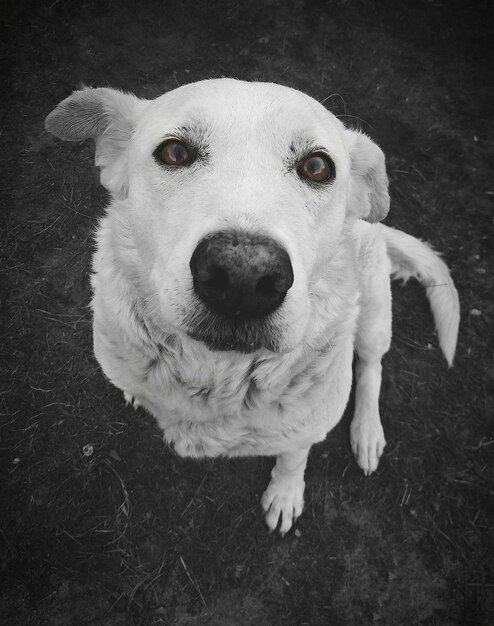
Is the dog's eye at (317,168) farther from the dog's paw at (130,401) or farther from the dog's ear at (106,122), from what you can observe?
the dog's paw at (130,401)

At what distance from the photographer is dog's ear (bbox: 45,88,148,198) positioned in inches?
82.5

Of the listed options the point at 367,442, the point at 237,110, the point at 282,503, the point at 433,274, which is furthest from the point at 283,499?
the point at 237,110

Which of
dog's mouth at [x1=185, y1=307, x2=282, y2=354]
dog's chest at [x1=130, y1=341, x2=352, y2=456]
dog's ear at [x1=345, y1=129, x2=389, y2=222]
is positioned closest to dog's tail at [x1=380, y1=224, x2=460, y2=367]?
dog's ear at [x1=345, y1=129, x2=389, y2=222]

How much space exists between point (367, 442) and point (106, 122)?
2899mm

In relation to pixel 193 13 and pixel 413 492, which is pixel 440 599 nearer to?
pixel 413 492

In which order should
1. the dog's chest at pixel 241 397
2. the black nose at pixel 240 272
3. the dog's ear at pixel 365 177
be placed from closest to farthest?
the black nose at pixel 240 272, the dog's chest at pixel 241 397, the dog's ear at pixel 365 177

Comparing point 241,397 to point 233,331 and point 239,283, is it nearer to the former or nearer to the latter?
point 233,331

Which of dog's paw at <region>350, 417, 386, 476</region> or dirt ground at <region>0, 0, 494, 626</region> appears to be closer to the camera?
dirt ground at <region>0, 0, 494, 626</region>

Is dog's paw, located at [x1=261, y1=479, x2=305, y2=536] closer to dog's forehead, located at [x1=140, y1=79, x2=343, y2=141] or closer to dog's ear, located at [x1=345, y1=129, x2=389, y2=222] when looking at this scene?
dog's ear, located at [x1=345, y1=129, x2=389, y2=222]

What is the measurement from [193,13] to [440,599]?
5.76 m

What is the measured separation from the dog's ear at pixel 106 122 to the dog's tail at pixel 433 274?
6.74ft

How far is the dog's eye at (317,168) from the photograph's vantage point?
6.09 feet

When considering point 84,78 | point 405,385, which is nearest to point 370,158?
point 405,385

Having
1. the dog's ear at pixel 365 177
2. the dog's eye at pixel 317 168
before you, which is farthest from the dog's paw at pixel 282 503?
the dog's eye at pixel 317 168
